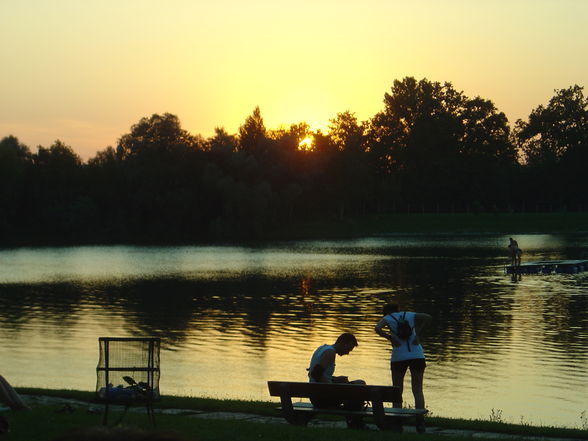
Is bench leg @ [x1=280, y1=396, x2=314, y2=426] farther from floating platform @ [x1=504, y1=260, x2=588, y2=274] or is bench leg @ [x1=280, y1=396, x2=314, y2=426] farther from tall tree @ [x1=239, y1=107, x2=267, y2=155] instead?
tall tree @ [x1=239, y1=107, x2=267, y2=155]

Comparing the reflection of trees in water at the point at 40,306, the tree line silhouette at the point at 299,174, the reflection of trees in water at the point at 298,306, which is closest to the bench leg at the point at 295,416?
the reflection of trees in water at the point at 298,306

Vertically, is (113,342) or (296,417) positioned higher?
(113,342)

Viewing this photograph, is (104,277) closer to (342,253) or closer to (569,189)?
(342,253)

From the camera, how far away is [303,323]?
31203 millimetres

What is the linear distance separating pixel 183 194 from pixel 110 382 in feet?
312

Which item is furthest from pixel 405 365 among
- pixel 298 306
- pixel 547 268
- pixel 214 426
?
pixel 547 268

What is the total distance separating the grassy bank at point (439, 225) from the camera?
108 m

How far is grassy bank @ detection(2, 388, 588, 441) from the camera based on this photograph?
10172 millimetres

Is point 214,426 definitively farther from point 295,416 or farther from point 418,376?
point 418,376

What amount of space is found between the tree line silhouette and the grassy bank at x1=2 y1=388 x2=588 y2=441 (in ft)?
285

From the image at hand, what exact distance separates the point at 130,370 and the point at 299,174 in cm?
10230

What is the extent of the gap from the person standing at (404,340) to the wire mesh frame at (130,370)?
3357mm

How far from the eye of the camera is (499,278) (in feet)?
158

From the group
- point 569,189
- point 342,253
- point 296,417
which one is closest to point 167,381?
point 296,417
